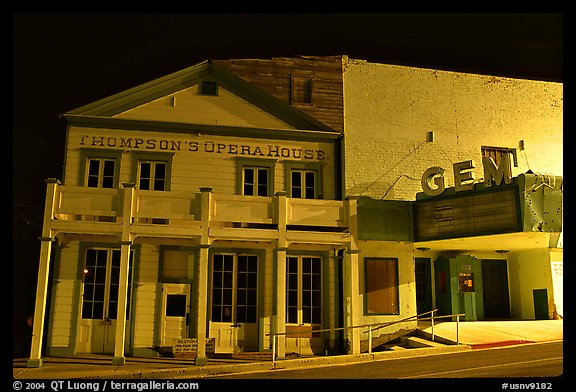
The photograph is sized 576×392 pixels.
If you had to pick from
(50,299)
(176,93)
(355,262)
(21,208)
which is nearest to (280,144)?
(176,93)

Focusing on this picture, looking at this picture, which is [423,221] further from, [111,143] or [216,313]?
[111,143]

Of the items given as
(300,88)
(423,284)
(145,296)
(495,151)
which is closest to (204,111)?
(300,88)

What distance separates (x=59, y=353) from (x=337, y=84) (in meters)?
11.8

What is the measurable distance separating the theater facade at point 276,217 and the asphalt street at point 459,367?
1.65 meters

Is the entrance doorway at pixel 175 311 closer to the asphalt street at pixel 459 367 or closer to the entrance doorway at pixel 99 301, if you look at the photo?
the entrance doorway at pixel 99 301

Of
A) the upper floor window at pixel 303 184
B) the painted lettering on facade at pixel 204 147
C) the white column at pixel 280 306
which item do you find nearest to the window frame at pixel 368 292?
the upper floor window at pixel 303 184

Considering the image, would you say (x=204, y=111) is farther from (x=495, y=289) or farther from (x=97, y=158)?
(x=495, y=289)

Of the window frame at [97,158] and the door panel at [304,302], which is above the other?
the window frame at [97,158]

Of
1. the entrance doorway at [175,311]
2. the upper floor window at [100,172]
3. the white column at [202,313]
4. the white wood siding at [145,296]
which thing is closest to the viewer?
the white column at [202,313]

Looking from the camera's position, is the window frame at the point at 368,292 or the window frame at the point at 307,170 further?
the window frame at the point at 307,170

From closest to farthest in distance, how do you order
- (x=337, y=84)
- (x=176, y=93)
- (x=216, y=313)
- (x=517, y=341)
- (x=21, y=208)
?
(x=517, y=341), (x=216, y=313), (x=176, y=93), (x=337, y=84), (x=21, y=208)

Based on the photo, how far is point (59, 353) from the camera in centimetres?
1570

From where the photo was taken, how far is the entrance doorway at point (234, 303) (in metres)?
16.6

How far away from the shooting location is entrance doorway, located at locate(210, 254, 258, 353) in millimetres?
16594
